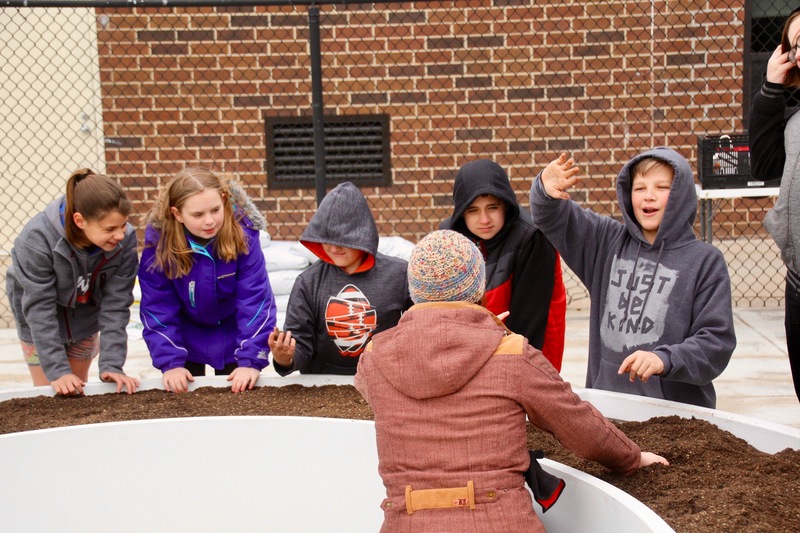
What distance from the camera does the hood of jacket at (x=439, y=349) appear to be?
1.88 m

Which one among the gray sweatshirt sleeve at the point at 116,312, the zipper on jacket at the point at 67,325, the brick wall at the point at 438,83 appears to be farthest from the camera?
the brick wall at the point at 438,83

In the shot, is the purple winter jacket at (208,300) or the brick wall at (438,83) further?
the brick wall at (438,83)

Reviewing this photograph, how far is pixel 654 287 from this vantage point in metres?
2.82

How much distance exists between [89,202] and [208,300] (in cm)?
55

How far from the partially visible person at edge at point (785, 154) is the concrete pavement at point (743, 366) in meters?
1.68

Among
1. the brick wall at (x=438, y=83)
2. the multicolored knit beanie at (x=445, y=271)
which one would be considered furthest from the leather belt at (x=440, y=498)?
the brick wall at (x=438, y=83)

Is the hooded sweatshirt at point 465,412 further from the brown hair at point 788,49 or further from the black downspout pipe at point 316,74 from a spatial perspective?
the black downspout pipe at point 316,74

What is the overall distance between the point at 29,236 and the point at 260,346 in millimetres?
900

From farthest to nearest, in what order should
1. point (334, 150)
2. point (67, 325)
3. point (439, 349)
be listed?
1. point (334, 150)
2. point (67, 325)
3. point (439, 349)

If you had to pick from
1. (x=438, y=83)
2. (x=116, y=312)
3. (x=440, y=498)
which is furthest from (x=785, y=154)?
(x=438, y=83)

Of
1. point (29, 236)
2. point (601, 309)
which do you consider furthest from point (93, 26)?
point (601, 309)

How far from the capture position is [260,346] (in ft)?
11.3

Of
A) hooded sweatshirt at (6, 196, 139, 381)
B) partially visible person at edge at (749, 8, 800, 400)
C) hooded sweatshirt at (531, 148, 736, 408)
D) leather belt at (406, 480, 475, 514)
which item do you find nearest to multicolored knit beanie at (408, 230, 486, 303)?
leather belt at (406, 480, 475, 514)

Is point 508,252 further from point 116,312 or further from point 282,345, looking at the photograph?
point 116,312
